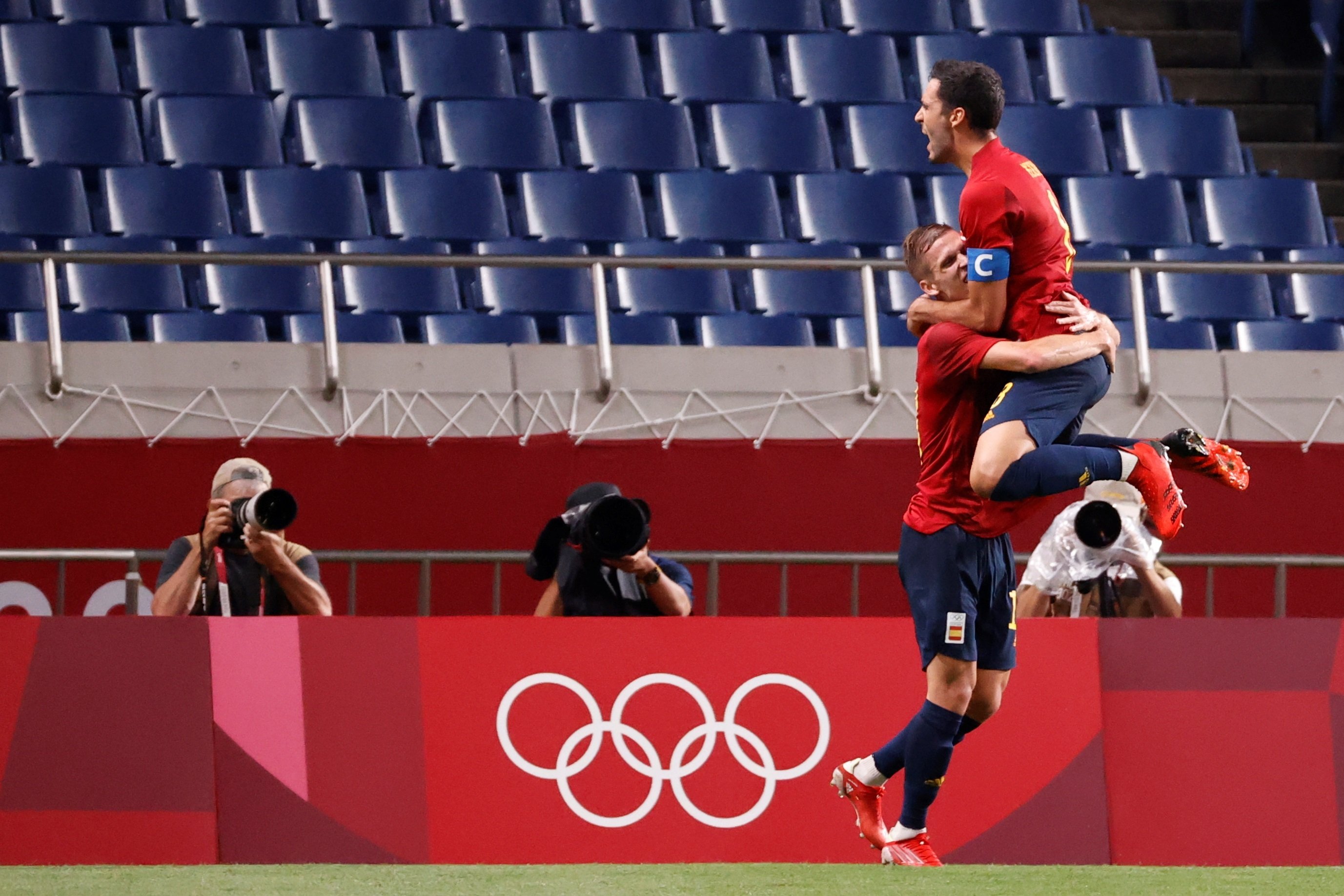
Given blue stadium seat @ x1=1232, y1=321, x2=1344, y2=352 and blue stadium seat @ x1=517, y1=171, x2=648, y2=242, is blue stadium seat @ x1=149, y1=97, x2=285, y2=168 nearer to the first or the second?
blue stadium seat @ x1=517, y1=171, x2=648, y2=242

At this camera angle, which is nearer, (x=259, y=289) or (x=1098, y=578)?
(x=1098, y=578)

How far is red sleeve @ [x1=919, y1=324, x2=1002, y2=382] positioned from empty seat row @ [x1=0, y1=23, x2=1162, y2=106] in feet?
23.1

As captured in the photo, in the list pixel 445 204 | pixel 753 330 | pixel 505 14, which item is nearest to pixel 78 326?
pixel 445 204

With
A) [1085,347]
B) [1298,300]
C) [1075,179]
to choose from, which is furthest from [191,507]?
[1298,300]

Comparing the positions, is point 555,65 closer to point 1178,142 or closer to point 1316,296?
point 1178,142

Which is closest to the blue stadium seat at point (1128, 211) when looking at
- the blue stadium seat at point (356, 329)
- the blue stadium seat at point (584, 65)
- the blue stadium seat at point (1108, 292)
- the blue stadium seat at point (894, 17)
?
the blue stadium seat at point (1108, 292)

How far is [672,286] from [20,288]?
351cm

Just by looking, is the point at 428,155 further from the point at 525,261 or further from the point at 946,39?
the point at 946,39

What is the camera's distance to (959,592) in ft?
16.5

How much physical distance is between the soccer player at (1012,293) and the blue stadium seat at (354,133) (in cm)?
656

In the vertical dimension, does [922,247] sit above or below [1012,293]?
above

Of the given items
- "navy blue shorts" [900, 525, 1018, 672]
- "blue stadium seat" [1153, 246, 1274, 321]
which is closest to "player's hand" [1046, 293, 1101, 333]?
"navy blue shorts" [900, 525, 1018, 672]

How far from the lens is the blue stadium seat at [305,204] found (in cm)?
1054

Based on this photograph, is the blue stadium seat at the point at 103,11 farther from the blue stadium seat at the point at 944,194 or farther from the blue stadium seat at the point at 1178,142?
the blue stadium seat at the point at 1178,142
